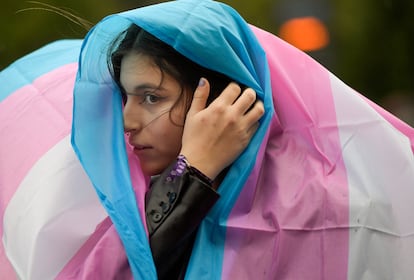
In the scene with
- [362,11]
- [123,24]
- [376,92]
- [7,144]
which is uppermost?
[123,24]

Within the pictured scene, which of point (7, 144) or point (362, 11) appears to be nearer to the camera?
point (7, 144)

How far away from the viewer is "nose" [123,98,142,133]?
203 cm

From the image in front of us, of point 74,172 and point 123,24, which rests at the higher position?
point 123,24

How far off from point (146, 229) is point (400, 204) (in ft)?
1.93

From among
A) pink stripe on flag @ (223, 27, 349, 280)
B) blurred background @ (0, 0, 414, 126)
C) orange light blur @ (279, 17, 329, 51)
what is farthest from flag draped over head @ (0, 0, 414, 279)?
orange light blur @ (279, 17, 329, 51)

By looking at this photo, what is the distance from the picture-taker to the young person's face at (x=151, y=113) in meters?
2.02

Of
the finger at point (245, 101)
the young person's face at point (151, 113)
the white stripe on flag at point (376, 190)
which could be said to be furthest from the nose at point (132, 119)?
the white stripe on flag at point (376, 190)

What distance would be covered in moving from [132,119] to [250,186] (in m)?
0.31

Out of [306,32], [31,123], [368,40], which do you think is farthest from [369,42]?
[31,123]

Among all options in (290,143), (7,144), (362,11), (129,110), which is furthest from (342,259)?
(362,11)

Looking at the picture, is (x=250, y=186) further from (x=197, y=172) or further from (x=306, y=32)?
(x=306, y=32)

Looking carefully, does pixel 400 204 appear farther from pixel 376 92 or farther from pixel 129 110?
pixel 376 92

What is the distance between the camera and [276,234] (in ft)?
6.41

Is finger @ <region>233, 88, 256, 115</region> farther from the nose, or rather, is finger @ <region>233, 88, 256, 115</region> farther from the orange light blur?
the orange light blur
